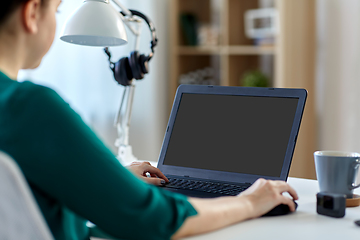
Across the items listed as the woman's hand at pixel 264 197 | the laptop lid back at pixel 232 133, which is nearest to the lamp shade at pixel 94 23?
the laptop lid back at pixel 232 133

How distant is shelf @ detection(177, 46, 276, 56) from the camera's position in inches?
107

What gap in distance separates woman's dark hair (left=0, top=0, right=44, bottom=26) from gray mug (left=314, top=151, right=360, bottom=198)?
2.34 ft

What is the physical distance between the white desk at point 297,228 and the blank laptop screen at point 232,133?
20 cm

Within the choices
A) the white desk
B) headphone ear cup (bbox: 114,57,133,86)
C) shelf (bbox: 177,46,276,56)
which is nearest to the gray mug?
the white desk

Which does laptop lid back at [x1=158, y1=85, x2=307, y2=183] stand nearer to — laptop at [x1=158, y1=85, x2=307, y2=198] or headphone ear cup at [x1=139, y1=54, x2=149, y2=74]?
laptop at [x1=158, y1=85, x2=307, y2=198]

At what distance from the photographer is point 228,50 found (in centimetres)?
290

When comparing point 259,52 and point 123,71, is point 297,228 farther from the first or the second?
point 259,52

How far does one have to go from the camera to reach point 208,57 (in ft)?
11.1

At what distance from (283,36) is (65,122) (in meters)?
2.15

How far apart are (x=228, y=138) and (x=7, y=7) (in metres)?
0.70

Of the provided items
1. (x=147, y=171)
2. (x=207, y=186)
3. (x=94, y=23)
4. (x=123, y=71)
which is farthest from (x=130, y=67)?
(x=207, y=186)

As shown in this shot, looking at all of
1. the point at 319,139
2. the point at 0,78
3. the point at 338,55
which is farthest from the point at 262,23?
the point at 0,78

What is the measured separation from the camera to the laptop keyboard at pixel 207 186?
105 cm

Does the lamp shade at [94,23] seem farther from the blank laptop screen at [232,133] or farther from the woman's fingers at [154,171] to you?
the woman's fingers at [154,171]
